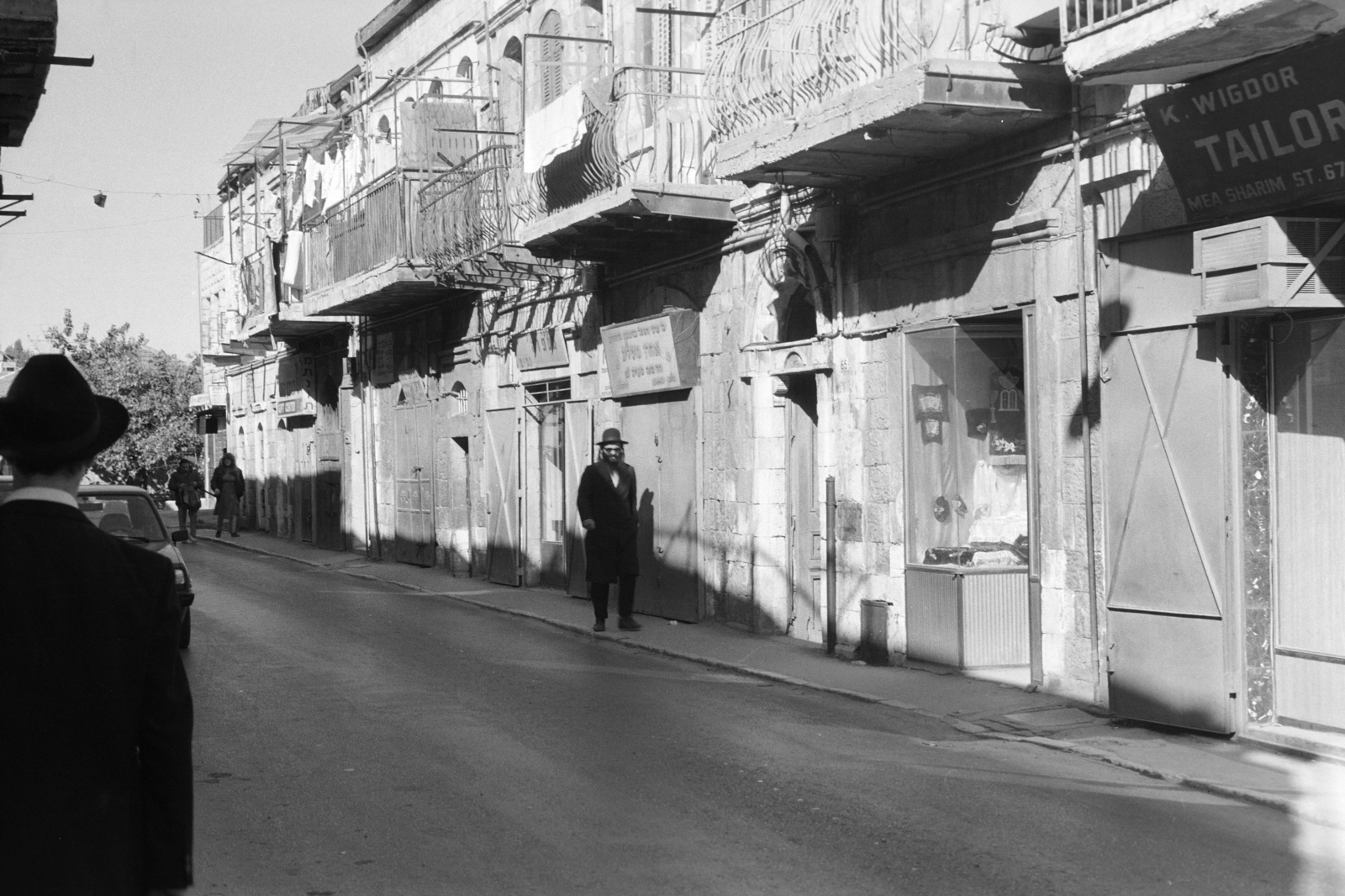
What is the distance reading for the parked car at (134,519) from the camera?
12750 mm

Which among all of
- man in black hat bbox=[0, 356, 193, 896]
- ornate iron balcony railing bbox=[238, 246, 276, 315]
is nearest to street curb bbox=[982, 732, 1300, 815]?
man in black hat bbox=[0, 356, 193, 896]

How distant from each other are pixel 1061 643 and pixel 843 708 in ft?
5.25

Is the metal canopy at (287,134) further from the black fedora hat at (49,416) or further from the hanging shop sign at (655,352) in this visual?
the black fedora hat at (49,416)

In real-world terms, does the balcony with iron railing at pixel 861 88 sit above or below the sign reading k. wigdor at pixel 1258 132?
A: above

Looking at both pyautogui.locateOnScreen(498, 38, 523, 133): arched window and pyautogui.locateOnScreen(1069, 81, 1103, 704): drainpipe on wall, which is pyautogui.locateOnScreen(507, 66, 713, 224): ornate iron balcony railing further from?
pyautogui.locateOnScreen(1069, 81, 1103, 704): drainpipe on wall

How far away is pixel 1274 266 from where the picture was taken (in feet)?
26.2

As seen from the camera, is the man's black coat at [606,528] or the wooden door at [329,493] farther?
the wooden door at [329,493]

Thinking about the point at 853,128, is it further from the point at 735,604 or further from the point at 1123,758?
the point at 735,604

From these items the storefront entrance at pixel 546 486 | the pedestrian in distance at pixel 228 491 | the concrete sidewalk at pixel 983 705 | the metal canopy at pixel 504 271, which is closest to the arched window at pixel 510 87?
the metal canopy at pixel 504 271

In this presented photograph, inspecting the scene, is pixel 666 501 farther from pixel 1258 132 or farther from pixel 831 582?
pixel 1258 132

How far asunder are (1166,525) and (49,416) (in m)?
7.43

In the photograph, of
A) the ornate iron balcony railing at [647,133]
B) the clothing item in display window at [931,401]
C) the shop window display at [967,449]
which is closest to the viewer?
the shop window display at [967,449]

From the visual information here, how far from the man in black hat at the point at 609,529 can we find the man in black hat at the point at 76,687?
11050mm

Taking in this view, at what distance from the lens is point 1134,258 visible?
930cm
